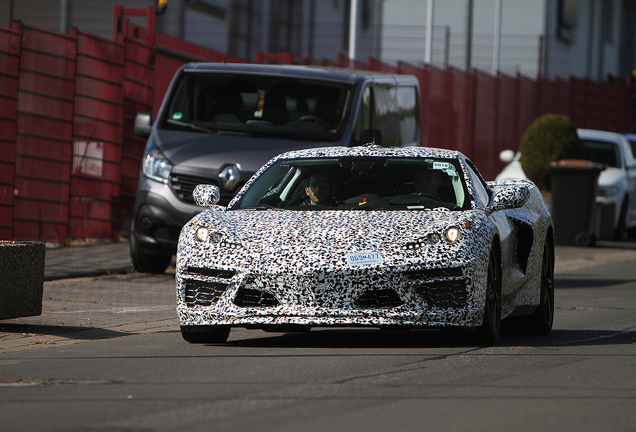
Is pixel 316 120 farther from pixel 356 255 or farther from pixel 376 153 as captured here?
pixel 356 255

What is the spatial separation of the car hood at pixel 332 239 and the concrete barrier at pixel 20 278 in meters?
1.49

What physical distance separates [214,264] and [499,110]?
23485 millimetres

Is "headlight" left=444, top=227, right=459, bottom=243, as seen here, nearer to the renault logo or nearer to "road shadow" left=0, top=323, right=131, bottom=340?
"road shadow" left=0, top=323, right=131, bottom=340

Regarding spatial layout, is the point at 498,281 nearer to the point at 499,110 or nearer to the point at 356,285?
the point at 356,285

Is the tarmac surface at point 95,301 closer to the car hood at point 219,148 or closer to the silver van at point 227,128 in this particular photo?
the silver van at point 227,128

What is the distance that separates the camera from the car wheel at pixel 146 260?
1337cm

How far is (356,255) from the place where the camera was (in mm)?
7469

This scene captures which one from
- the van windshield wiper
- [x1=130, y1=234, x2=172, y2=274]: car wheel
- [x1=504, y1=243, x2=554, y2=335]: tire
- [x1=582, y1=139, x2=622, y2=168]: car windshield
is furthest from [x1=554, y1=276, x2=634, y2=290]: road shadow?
[x1=582, y1=139, x2=622, y2=168]: car windshield

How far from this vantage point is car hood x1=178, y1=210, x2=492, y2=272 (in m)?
7.47

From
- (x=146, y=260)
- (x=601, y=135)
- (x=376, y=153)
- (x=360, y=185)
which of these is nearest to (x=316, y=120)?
(x=146, y=260)

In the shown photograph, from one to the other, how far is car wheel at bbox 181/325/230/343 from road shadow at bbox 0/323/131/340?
33.6 inches

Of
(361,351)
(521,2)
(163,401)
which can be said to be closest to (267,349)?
(361,351)

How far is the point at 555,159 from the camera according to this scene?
23391mm

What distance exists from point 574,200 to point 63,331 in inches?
546
